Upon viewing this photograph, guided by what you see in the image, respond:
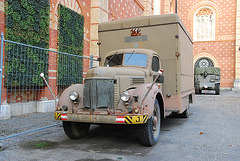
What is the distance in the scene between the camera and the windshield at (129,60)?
580cm

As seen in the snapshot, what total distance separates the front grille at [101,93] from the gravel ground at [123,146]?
2.89 ft

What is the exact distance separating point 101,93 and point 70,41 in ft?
22.7

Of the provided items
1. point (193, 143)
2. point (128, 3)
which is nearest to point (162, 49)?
point (193, 143)

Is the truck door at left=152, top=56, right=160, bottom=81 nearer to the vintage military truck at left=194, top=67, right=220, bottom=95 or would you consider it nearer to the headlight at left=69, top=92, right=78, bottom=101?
the headlight at left=69, top=92, right=78, bottom=101

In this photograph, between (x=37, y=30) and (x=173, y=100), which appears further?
(x=37, y=30)

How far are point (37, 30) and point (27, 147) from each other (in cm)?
546

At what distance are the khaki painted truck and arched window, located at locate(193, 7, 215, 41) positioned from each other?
29978 mm

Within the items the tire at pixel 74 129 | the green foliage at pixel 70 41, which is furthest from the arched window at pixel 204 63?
the tire at pixel 74 129

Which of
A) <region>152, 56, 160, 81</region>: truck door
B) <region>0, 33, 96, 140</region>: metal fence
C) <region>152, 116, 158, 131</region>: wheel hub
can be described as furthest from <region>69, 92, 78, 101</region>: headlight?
<region>152, 56, 160, 81</region>: truck door

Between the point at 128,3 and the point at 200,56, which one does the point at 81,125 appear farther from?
the point at 200,56

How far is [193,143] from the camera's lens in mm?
5004

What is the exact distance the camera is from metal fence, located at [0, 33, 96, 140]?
6.88 meters

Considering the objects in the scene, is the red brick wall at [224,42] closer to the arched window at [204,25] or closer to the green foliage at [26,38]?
the arched window at [204,25]

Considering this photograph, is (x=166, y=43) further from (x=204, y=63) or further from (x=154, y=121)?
(x=204, y=63)
